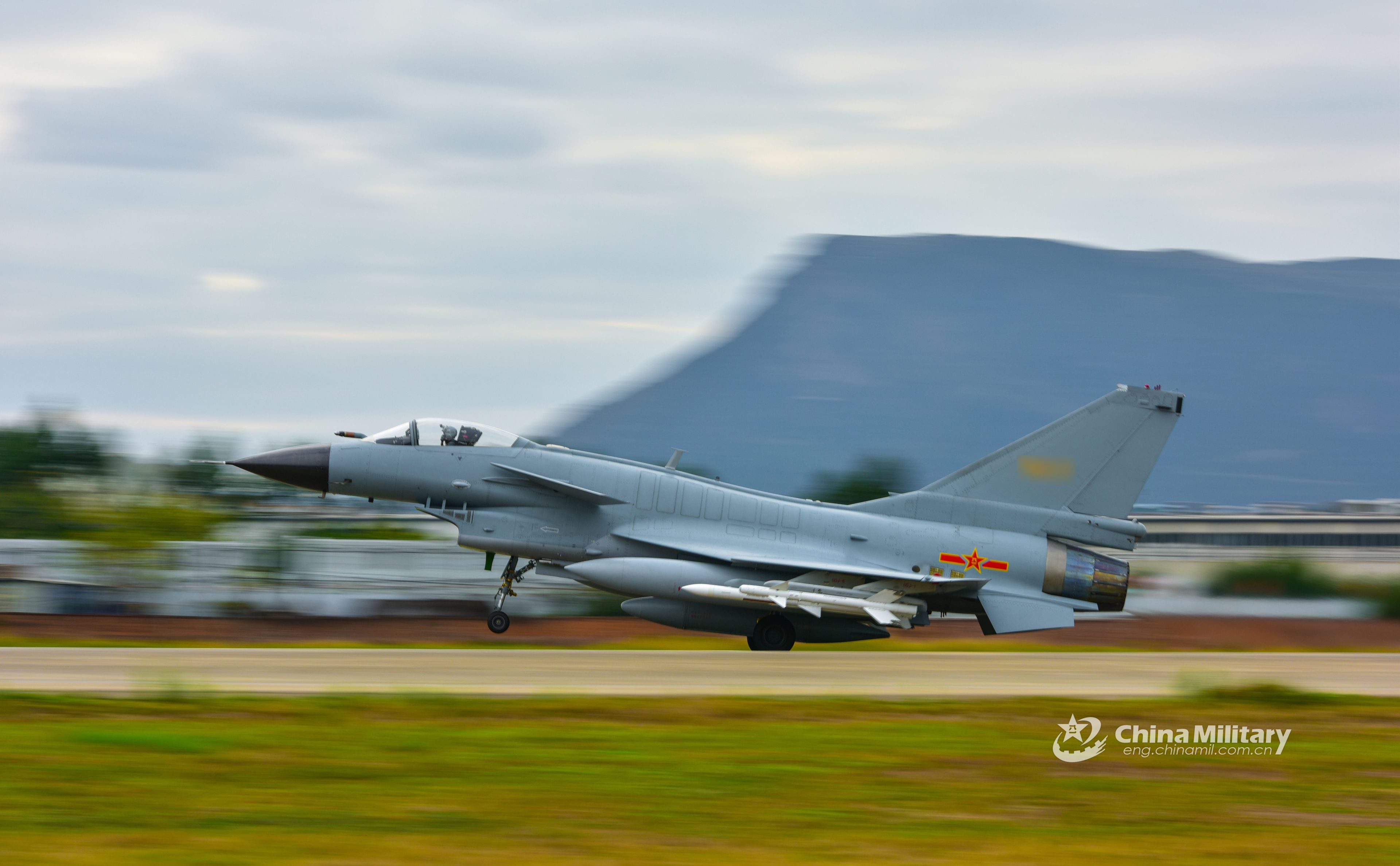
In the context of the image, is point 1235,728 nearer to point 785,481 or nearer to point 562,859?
point 562,859

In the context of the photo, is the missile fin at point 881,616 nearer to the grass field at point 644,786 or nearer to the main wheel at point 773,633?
the main wheel at point 773,633

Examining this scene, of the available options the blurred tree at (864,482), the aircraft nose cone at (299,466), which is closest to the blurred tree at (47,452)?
the aircraft nose cone at (299,466)

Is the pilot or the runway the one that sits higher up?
the pilot

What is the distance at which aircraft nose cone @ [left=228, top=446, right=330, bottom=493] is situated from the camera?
18.9m

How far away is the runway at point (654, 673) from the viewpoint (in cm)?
1338

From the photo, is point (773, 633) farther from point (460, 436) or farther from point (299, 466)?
point (299, 466)

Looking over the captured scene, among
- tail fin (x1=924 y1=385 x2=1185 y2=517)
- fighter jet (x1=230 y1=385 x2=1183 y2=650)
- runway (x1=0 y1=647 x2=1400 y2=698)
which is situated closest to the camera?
runway (x1=0 y1=647 x2=1400 y2=698)

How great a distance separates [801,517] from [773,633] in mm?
1828

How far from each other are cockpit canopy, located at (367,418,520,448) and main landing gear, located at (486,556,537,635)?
1869 mm

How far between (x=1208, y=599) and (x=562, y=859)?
22.0 meters

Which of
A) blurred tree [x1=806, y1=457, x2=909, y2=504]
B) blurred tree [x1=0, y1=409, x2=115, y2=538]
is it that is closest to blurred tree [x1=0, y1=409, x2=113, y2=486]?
blurred tree [x1=0, y1=409, x2=115, y2=538]

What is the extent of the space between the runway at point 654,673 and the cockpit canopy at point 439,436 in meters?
3.25

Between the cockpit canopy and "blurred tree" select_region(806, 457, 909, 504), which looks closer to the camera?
the cockpit canopy

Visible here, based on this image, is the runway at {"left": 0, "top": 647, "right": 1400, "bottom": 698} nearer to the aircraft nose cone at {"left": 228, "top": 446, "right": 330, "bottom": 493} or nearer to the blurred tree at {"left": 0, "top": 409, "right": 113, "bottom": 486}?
the aircraft nose cone at {"left": 228, "top": 446, "right": 330, "bottom": 493}
